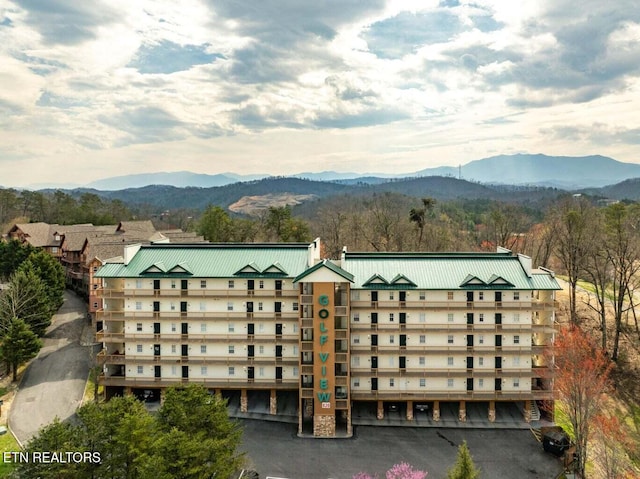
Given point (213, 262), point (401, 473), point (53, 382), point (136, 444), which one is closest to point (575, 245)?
point (401, 473)

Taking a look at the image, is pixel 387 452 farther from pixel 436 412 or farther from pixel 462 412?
pixel 462 412

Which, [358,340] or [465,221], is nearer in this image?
[358,340]

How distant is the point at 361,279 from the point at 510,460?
20.1 metres

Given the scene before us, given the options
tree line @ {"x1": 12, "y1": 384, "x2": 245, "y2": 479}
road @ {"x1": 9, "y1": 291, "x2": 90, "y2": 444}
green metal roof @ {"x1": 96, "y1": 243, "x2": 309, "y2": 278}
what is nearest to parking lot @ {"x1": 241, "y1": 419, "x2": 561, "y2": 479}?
tree line @ {"x1": 12, "y1": 384, "x2": 245, "y2": 479}

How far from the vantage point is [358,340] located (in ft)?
146

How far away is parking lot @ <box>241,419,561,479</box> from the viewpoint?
36.9 meters

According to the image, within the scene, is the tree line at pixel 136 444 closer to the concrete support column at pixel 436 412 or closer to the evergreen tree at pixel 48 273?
the concrete support column at pixel 436 412

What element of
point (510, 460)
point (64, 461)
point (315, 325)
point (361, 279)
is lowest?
point (510, 460)

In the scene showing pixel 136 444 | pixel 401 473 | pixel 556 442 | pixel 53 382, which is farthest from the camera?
pixel 53 382

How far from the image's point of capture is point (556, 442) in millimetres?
38750

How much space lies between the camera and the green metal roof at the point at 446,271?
143 feet

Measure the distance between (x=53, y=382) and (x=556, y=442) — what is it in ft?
163

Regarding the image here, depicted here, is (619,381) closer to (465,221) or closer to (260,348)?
(260,348)

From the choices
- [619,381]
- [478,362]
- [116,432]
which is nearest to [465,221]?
[619,381]
